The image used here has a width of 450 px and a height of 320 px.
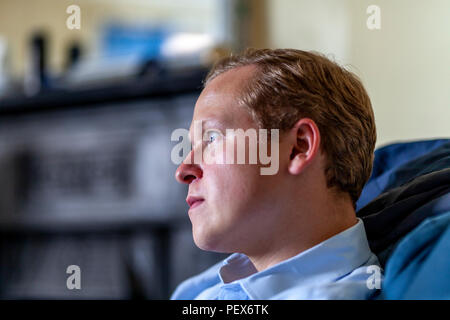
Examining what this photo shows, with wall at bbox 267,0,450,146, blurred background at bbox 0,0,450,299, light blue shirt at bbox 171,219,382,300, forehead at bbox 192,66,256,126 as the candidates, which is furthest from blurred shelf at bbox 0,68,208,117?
light blue shirt at bbox 171,219,382,300

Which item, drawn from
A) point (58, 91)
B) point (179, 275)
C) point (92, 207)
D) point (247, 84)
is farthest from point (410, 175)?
point (58, 91)

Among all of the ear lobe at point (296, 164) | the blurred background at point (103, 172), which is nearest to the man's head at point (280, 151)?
the ear lobe at point (296, 164)

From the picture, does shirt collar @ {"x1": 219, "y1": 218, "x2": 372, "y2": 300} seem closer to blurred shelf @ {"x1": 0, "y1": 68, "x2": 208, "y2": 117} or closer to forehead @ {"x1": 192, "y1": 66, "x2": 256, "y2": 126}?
forehead @ {"x1": 192, "y1": 66, "x2": 256, "y2": 126}

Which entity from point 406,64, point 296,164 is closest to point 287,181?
point 296,164

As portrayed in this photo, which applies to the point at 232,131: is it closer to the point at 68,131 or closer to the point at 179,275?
the point at 179,275

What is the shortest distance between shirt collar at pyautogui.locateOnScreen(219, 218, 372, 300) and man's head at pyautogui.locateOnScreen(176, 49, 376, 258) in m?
0.03

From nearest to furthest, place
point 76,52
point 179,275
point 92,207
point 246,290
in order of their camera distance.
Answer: point 246,290
point 179,275
point 92,207
point 76,52

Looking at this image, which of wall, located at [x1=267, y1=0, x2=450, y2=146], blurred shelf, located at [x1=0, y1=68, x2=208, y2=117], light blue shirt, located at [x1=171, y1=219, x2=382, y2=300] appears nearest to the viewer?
light blue shirt, located at [x1=171, y1=219, x2=382, y2=300]

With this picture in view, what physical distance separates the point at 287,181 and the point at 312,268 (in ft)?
0.30

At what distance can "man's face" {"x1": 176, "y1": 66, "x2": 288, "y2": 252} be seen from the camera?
558 mm

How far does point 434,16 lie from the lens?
2.20ft

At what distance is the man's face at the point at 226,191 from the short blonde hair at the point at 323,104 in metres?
0.03

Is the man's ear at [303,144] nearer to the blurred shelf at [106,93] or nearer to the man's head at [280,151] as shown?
the man's head at [280,151]

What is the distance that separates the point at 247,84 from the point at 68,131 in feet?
4.43
